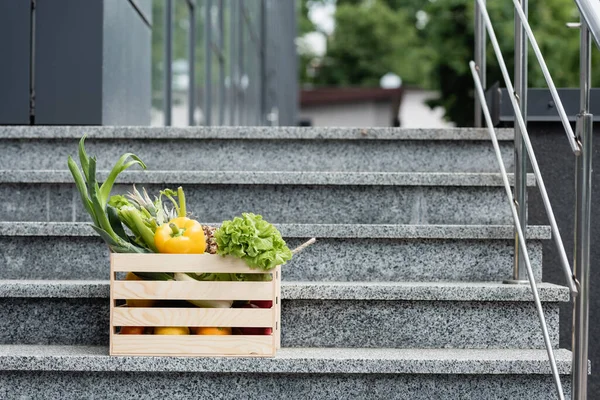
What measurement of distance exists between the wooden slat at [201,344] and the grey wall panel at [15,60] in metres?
1.73

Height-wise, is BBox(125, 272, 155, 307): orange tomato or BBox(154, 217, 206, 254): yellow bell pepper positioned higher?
BBox(154, 217, 206, 254): yellow bell pepper

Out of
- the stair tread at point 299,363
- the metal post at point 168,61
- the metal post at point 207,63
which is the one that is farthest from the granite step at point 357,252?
the metal post at point 207,63

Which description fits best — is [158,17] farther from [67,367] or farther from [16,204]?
[67,367]

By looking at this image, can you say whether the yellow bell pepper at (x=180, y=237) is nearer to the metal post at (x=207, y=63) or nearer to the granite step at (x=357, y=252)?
the granite step at (x=357, y=252)

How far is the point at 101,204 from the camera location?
214cm

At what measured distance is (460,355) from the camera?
2.32 m

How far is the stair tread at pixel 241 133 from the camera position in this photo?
10.3 feet

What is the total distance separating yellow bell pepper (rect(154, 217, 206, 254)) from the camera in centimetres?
217

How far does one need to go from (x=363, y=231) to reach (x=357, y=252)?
76 mm

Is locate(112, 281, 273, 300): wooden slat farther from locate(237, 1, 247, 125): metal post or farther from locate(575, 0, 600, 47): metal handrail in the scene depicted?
locate(237, 1, 247, 125): metal post

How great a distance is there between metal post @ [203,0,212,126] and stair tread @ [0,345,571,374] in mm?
5262

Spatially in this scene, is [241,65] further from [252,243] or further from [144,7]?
[252,243]

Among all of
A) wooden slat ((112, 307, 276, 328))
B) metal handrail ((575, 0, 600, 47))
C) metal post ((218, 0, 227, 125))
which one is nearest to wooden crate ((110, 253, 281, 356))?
wooden slat ((112, 307, 276, 328))

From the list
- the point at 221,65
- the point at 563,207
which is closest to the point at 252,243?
the point at 563,207
